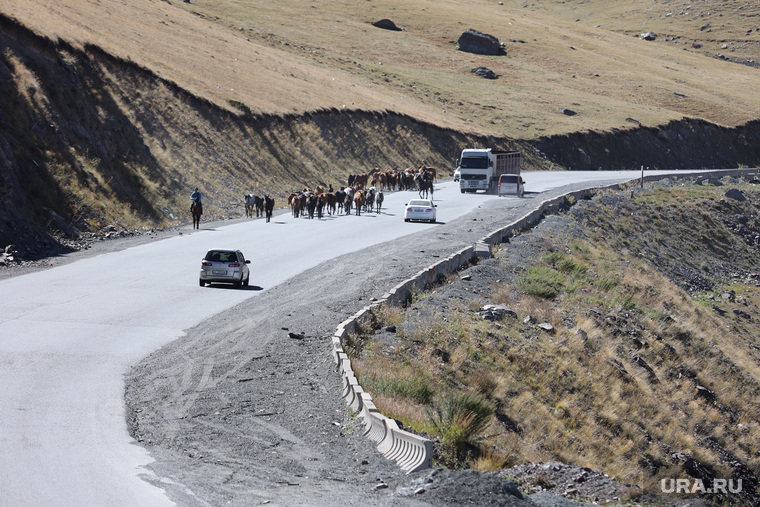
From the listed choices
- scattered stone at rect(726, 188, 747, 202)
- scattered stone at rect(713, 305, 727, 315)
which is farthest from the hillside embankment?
scattered stone at rect(726, 188, 747, 202)

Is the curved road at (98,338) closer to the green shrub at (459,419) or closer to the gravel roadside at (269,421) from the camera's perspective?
the gravel roadside at (269,421)

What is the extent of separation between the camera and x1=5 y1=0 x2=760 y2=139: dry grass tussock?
61.9 meters

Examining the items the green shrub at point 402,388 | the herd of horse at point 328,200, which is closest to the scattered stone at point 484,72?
the herd of horse at point 328,200

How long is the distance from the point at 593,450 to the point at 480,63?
349 feet

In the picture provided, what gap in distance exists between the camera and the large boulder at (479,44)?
4870 inches

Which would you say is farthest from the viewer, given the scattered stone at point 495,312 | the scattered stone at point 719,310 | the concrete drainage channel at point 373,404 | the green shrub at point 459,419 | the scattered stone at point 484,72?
the scattered stone at point 484,72

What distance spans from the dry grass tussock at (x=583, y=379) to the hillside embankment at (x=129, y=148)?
1512cm

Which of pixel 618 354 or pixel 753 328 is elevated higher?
pixel 618 354

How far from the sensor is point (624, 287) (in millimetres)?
30797

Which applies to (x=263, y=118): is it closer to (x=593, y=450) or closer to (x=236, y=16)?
(x=593, y=450)

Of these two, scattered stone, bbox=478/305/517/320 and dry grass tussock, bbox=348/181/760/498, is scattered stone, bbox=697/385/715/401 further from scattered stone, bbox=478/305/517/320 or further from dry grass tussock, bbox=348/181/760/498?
scattered stone, bbox=478/305/517/320

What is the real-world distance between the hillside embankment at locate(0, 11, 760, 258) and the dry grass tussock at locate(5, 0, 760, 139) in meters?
2.30

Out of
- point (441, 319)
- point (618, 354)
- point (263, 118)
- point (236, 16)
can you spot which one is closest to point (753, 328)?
point (618, 354)

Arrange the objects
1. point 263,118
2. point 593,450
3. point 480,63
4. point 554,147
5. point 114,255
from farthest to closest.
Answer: point 480,63, point 554,147, point 263,118, point 114,255, point 593,450
